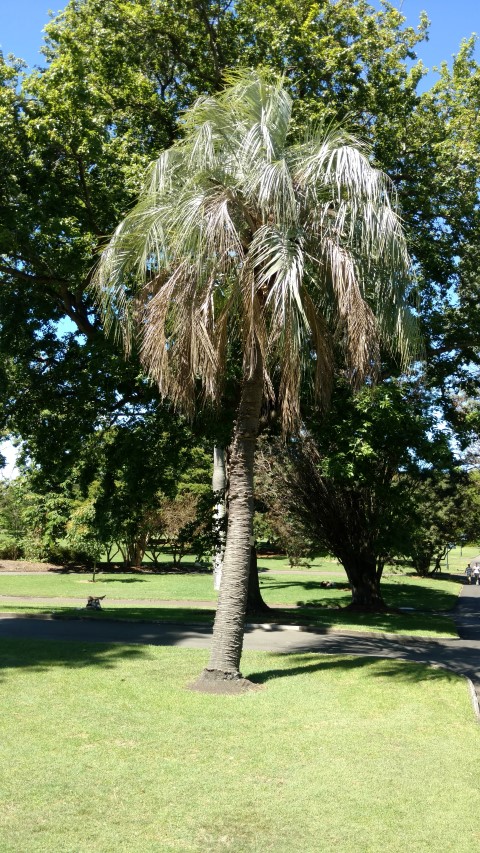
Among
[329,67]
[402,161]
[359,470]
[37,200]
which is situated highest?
[329,67]

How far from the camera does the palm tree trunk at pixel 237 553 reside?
9.38 meters

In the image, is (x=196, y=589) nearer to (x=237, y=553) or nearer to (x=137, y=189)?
(x=137, y=189)

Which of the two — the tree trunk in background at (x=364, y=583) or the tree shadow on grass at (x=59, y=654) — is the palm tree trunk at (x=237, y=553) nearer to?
the tree shadow on grass at (x=59, y=654)

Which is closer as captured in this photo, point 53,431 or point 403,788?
point 403,788

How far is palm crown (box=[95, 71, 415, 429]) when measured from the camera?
8.74 metres

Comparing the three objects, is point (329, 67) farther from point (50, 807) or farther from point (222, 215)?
point (50, 807)

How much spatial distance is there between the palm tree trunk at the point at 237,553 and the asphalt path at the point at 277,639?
366 cm

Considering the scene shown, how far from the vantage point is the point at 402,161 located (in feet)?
55.5

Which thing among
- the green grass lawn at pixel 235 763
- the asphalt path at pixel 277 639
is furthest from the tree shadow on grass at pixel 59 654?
the asphalt path at pixel 277 639

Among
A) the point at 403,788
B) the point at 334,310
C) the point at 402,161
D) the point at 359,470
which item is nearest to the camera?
the point at 403,788

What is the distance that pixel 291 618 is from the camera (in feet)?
62.8

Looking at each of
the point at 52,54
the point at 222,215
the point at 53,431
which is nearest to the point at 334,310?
the point at 222,215

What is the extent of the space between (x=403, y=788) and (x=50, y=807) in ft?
8.55

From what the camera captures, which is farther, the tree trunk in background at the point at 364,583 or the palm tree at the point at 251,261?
the tree trunk in background at the point at 364,583
